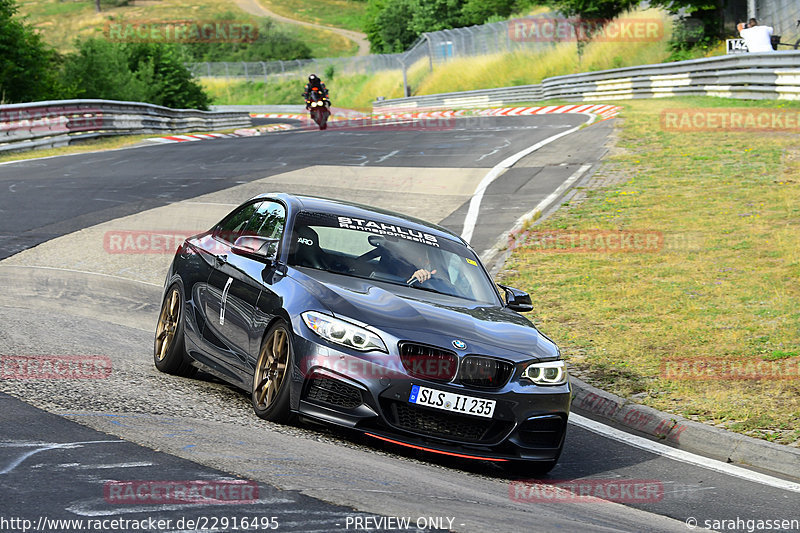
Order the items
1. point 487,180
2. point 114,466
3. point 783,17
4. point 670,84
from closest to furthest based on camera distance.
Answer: point 114,466 → point 487,180 → point 670,84 → point 783,17

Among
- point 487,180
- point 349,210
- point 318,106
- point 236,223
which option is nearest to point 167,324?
point 236,223

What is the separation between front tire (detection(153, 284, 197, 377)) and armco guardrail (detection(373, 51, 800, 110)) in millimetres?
21882

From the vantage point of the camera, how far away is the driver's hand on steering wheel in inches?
303

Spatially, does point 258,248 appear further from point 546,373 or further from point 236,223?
point 546,373

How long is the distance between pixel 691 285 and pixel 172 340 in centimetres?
657

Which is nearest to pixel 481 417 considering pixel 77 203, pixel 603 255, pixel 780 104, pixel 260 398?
A: pixel 260 398

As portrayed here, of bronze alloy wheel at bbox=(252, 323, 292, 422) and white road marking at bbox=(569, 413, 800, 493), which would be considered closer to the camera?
bronze alloy wheel at bbox=(252, 323, 292, 422)

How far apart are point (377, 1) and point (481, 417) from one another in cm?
11367

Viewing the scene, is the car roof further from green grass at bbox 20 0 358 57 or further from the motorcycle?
green grass at bbox 20 0 358 57

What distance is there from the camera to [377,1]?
11612 cm

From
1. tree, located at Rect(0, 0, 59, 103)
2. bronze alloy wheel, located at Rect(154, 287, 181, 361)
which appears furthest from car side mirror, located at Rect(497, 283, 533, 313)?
tree, located at Rect(0, 0, 59, 103)

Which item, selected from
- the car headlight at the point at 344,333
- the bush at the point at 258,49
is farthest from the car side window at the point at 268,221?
the bush at the point at 258,49

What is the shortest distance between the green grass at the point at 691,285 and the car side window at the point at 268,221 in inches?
124

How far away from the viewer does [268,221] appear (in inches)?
325
